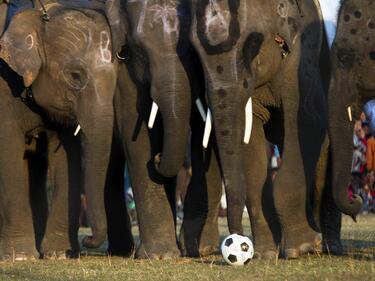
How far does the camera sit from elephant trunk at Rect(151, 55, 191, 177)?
14680 mm

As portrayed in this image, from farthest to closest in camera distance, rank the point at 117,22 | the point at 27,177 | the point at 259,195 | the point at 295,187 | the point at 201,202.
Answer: the point at 27,177
the point at 201,202
the point at 117,22
the point at 259,195
the point at 295,187

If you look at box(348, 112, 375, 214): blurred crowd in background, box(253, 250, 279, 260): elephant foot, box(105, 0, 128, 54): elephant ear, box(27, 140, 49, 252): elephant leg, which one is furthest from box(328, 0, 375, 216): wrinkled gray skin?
box(348, 112, 375, 214): blurred crowd in background

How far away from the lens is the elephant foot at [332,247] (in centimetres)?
1488

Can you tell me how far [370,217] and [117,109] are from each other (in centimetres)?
1205

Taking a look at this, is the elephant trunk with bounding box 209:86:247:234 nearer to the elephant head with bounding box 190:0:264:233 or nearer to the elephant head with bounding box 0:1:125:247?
the elephant head with bounding box 190:0:264:233

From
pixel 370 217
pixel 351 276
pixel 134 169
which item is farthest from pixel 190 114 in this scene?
pixel 370 217

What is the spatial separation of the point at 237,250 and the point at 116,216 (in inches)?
160

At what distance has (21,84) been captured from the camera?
51.4 feet

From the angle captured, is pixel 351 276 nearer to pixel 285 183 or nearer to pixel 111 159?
pixel 285 183

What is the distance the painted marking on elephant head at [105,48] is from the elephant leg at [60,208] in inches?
47.1

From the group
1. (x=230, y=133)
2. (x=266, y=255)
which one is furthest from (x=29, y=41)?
(x=266, y=255)

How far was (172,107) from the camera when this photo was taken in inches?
579

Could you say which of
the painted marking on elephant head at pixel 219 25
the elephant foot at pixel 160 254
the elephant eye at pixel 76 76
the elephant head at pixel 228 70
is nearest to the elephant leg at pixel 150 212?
the elephant foot at pixel 160 254

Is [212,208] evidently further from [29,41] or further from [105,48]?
[29,41]
